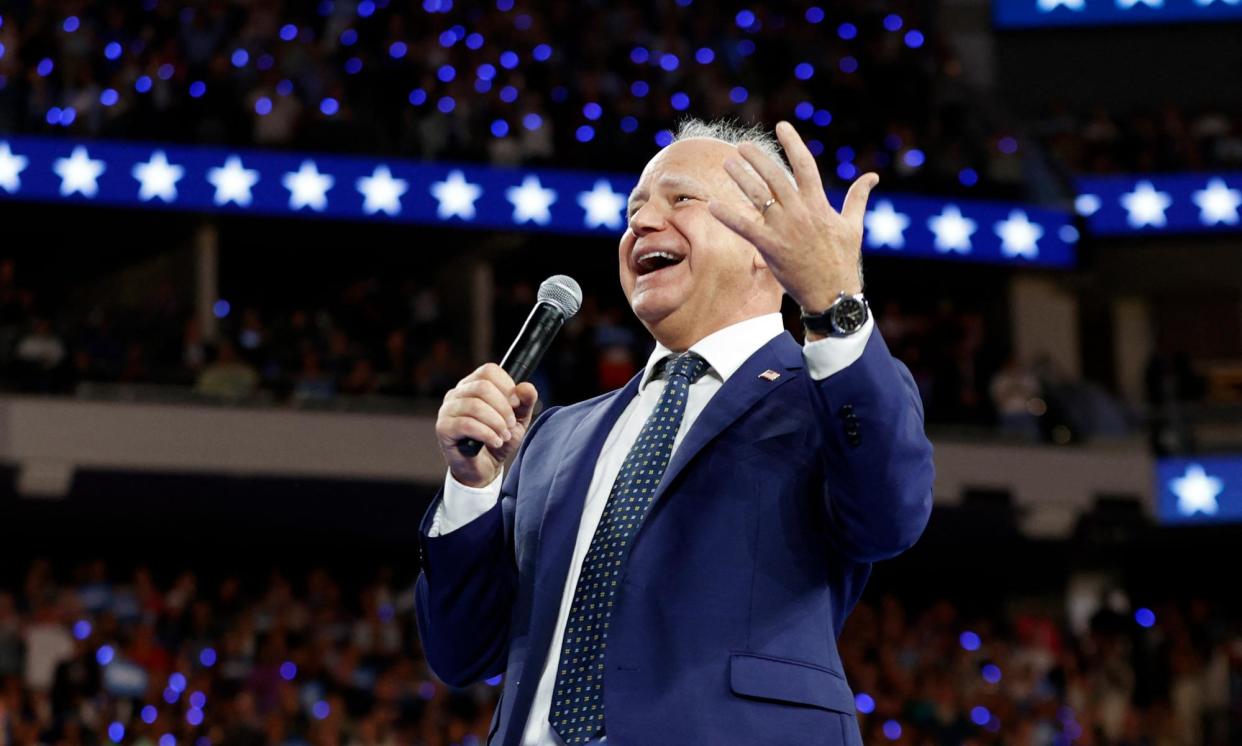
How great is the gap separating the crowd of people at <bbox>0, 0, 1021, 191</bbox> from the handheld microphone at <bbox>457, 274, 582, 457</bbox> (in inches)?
402

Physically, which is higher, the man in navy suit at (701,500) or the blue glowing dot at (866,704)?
the man in navy suit at (701,500)

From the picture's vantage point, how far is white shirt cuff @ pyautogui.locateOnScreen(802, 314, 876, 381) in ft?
6.86

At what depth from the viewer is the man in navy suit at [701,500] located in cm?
209

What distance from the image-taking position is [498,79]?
13.9m

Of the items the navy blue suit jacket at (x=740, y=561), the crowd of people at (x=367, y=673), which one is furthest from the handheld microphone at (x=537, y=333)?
the crowd of people at (x=367, y=673)

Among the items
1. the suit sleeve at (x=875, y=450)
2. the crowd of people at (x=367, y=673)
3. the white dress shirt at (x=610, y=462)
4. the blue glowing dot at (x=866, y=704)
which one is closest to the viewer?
the suit sleeve at (x=875, y=450)

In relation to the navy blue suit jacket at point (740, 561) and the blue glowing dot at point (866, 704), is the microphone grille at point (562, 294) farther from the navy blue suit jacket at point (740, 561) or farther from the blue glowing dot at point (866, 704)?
the blue glowing dot at point (866, 704)

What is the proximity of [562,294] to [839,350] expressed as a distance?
51 centimetres

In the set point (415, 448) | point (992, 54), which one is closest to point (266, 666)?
point (415, 448)

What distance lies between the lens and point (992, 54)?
712 inches

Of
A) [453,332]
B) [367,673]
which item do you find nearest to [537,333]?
[367,673]

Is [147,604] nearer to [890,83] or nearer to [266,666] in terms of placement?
[266,666]

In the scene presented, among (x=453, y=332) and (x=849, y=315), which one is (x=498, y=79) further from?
(x=849, y=315)

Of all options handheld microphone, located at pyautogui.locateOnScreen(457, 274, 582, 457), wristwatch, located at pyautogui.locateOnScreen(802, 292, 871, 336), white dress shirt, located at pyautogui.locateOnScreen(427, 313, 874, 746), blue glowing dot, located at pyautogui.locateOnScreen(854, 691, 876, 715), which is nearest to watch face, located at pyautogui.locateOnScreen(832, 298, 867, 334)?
wristwatch, located at pyautogui.locateOnScreen(802, 292, 871, 336)
